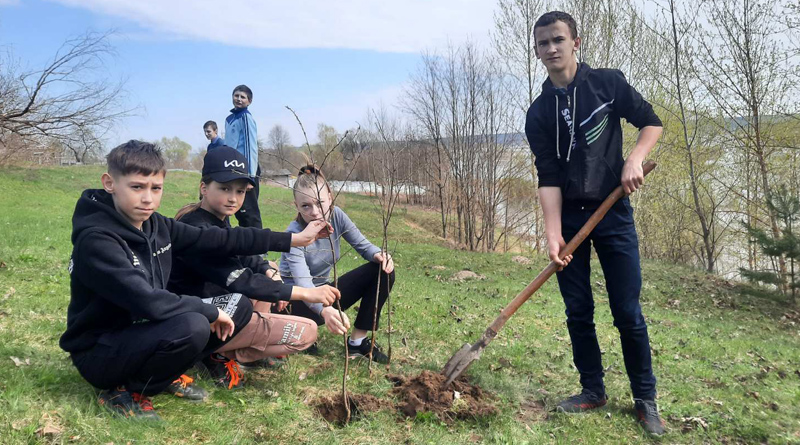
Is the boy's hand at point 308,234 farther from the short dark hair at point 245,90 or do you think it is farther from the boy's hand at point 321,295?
the short dark hair at point 245,90

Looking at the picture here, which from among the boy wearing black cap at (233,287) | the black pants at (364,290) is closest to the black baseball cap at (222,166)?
the boy wearing black cap at (233,287)

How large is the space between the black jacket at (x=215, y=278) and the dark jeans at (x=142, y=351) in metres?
0.53

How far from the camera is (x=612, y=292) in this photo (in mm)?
3189

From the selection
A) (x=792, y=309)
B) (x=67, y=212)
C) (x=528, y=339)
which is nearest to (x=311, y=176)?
(x=528, y=339)

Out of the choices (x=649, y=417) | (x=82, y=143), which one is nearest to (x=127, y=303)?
(x=649, y=417)

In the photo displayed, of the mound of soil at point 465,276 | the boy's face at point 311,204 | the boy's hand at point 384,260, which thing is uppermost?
the boy's face at point 311,204

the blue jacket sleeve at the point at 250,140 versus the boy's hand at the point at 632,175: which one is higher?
the blue jacket sleeve at the point at 250,140

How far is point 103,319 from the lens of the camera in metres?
2.57

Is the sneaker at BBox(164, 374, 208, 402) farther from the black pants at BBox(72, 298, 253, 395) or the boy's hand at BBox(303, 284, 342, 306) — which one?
the boy's hand at BBox(303, 284, 342, 306)

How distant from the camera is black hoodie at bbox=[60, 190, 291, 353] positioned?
2.39 m

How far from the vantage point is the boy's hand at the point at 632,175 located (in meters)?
2.98

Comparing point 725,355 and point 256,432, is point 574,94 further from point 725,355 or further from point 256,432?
point 725,355

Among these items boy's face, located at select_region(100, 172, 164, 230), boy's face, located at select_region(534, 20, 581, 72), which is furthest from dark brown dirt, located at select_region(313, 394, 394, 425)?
boy's face, located at select_region(534, 20, 581, 72)

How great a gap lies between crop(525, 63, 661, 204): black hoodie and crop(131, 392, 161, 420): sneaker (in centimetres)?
271
